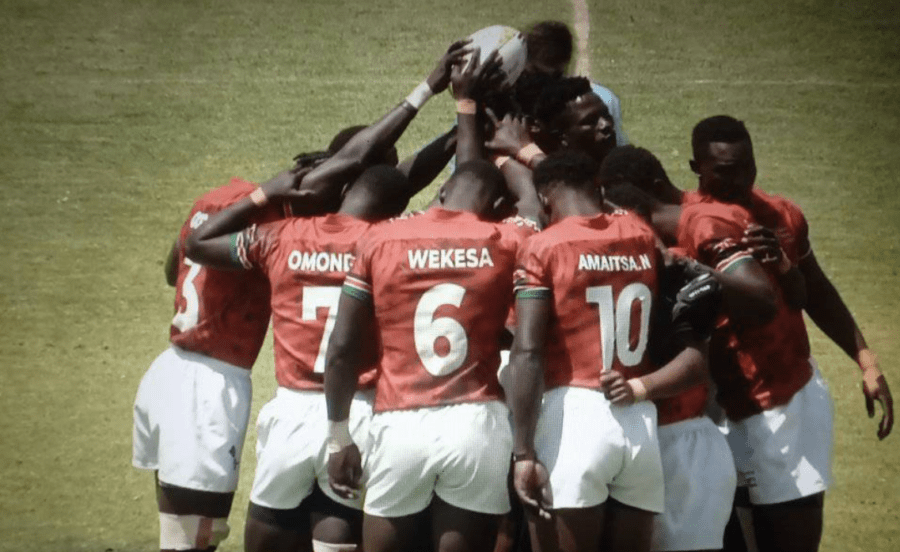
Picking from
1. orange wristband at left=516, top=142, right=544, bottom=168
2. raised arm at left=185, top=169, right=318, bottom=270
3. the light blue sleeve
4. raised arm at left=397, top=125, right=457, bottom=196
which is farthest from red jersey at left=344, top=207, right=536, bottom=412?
the light blue sleeve

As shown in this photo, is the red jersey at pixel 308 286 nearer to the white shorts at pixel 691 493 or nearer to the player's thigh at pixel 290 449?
the player's thigh at pixel 290 449

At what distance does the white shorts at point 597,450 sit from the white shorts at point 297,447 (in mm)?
870

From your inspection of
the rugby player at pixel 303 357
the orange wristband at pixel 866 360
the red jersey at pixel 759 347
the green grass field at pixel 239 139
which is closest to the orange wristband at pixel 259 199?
the rugby player at pixel 303 357

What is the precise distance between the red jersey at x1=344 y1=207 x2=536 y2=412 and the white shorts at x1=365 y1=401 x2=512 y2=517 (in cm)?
7

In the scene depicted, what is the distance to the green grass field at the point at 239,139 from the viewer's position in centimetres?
1073

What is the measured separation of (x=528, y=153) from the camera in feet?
23.8

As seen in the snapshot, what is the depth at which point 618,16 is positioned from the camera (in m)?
16.2

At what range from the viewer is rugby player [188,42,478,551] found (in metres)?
6.57

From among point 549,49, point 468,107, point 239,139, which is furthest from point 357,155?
point 239,139

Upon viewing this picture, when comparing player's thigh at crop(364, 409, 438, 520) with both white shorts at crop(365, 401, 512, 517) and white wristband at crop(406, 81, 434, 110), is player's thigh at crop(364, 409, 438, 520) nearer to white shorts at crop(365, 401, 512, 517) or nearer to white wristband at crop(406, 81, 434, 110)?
white shorts at crop(365, 401, 512, 517)

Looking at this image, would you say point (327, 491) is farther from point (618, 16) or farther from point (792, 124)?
point (618, 16)

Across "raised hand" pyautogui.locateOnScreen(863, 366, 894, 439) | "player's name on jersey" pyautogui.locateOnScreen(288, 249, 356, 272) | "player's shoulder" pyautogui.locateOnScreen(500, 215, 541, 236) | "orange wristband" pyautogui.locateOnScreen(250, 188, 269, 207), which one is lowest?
"raised hand" pyautogui.locateOnScreen(863, 366, 894, 439)

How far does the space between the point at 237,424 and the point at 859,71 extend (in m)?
10.1

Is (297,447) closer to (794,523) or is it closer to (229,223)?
(229,223)
